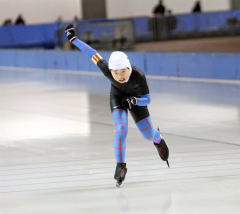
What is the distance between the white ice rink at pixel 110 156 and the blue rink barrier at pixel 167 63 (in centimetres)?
94

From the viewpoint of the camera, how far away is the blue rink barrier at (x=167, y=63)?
14.2 m

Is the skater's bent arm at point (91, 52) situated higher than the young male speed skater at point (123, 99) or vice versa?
the skater's bent arm at point (91, 52)

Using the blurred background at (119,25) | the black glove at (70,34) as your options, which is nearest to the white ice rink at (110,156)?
the black glove at (70,34)

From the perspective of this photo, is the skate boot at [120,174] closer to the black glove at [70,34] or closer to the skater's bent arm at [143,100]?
the skater's bent arm at [143,100]

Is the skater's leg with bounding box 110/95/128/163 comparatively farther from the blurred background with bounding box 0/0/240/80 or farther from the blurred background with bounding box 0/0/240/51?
the blurred background with bounding box 0/0/240/51

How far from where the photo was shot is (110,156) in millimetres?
7062

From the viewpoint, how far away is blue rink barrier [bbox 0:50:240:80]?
14234mm

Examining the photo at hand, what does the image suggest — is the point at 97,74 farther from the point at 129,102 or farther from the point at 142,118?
the point at 129,102

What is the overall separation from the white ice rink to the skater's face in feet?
3.70

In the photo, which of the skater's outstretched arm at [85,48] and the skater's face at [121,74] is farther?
the skater's outstretched arm at [85,48]

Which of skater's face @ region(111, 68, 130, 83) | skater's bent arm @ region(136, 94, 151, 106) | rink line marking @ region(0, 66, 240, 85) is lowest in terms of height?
rink line marking @ region(0, 66, 240, 85)

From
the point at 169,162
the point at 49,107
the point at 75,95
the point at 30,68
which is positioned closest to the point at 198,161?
the point at 169,162

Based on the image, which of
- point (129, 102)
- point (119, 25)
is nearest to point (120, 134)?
point (129, 102)

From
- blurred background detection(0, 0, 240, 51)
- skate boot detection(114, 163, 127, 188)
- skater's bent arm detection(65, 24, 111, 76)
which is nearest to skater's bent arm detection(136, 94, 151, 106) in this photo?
skater's bent arm detection(65, 24, 111, 76)
